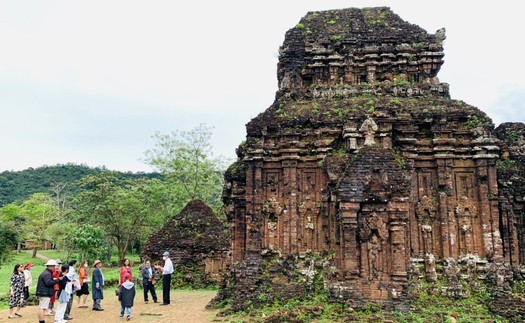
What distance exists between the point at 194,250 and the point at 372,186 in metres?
12.0

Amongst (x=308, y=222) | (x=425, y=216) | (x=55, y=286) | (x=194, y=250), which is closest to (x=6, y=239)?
(x=194, y=250)

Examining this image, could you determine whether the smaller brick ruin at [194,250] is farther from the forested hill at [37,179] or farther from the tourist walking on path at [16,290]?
the forested hill at [37,179]

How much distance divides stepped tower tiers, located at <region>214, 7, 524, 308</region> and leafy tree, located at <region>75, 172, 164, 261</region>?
21956 millimetres

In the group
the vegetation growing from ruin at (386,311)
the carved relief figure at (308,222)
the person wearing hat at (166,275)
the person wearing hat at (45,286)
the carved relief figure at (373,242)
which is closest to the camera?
the vegetation growing from ruin at (386,311)

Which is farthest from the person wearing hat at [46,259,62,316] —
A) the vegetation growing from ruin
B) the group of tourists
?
the vegetation growing from ruin

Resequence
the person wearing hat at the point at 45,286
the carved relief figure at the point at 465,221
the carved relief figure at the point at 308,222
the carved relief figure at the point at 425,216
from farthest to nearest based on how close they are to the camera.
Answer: the carved relief figure at the point at 308,222 < the carved relief figure at the point at 425,216 < the carved relief figure at the point at 465,221 < the person wearing hat at the point at 45,286

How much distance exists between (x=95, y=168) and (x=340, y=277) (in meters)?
87.7

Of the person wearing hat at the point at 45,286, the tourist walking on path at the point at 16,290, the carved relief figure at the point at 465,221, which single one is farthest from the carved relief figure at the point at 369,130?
the tourist walking on path at the point at 16,290

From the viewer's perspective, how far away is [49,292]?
10531 mm

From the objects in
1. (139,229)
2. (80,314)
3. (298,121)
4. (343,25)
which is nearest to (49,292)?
(80,314)

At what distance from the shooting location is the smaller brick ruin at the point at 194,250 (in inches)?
810

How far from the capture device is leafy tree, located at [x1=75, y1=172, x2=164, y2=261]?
3381 centimetres

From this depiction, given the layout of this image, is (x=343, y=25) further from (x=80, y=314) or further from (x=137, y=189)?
(x=137, y=189)

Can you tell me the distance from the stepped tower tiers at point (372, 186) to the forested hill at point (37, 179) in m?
68.1
